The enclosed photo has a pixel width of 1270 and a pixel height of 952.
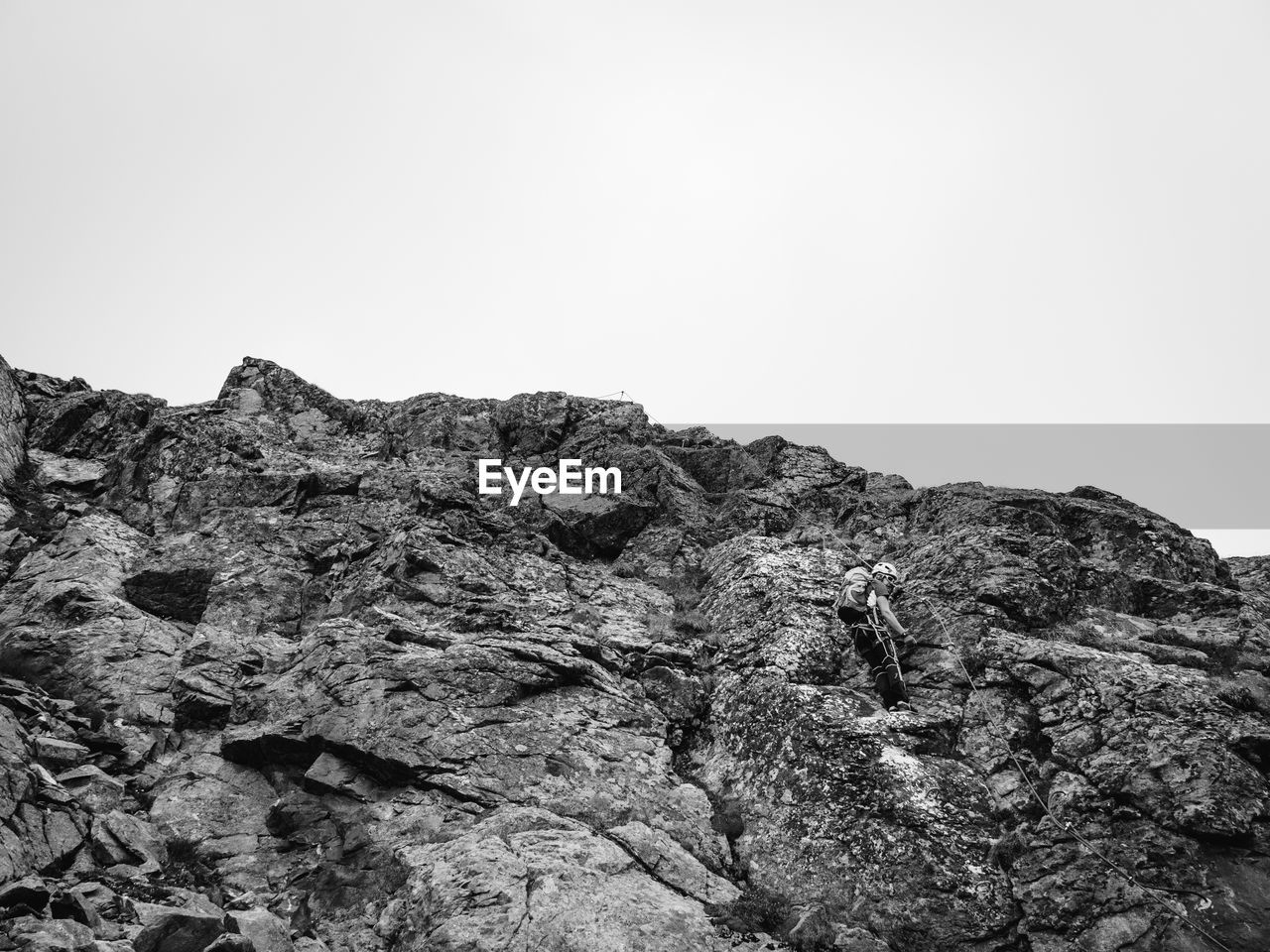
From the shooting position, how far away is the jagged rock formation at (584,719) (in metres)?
10.7

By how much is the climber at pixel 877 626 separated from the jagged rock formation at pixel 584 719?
53 centimetres

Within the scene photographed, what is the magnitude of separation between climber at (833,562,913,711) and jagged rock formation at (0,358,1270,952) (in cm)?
53

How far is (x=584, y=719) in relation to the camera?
47.6ft

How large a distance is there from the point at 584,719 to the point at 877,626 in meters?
5.96

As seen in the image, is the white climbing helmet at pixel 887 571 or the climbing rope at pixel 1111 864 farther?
the white climbing helmet at pixel 887 571

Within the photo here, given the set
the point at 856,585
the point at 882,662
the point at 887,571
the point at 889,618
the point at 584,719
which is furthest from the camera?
the point at 887,571

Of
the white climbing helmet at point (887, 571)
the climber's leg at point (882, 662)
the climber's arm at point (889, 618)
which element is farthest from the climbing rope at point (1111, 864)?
the white climbing helmet at point (887, 571)

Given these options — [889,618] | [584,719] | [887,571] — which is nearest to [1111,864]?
[889,618]

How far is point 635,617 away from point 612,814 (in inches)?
237

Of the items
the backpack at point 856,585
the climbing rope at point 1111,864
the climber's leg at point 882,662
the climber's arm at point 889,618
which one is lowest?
the climbing rope at point 1111,864

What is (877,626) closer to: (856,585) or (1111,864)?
(856,585)

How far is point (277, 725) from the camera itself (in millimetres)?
13695

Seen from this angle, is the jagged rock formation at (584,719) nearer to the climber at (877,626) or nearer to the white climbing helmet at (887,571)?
the climber at (877,626)

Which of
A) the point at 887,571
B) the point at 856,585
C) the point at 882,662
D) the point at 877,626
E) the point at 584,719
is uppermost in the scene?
the point at 887,571
